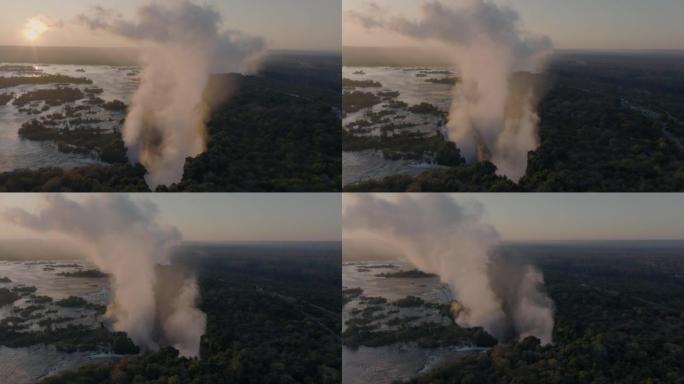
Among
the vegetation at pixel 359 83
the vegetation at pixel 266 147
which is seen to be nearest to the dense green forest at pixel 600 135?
the vegetation at pixel 266 147

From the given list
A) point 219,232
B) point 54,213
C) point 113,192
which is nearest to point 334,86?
point 219,232

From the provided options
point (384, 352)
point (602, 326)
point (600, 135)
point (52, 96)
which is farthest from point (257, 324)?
point (600, 135)

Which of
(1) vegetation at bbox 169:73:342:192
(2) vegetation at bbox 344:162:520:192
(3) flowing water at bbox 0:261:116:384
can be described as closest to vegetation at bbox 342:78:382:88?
(1) vegetation at bbox 169:73:342:192

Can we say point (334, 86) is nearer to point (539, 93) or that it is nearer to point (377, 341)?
point (539, 93)

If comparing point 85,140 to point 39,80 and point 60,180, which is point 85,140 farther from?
point 39,80

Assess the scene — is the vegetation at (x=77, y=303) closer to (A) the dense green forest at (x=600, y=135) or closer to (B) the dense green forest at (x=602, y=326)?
(A) the dense green forest at (x=600, y=135)

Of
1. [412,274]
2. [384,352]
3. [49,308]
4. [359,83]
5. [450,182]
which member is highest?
[359,83]

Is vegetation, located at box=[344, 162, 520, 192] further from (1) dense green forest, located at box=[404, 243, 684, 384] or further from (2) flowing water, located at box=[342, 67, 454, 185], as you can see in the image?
(1) dense green forest, located at box=[404, 243, 684, 384]
